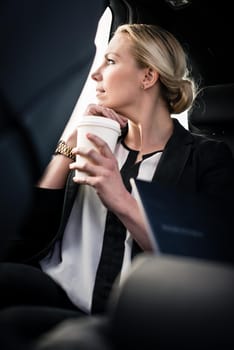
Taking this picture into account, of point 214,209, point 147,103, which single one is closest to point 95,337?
point 214,209

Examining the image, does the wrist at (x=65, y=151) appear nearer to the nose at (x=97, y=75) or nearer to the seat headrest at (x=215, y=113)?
the nose at (x=97, y=75)

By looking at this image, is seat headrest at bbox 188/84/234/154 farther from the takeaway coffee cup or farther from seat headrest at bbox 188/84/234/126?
the takeaway coffee cup

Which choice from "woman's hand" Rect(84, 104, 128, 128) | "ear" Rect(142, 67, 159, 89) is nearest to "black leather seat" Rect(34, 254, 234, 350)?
"woman's hand" Rect(84, 104, 128, 128)

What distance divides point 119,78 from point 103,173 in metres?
0.43

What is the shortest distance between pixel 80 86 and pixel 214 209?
0.36 metres

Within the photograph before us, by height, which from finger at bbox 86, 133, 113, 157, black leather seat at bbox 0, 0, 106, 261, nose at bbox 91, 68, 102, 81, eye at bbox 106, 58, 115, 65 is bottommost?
finger at bbox 86, 133, 113, 157

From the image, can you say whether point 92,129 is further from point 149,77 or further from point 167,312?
point 167,312

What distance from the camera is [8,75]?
36.5 inches

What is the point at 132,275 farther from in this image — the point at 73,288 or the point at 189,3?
the point at 189,3

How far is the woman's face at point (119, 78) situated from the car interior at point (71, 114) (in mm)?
216

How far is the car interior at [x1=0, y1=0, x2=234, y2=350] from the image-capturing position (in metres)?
0.62

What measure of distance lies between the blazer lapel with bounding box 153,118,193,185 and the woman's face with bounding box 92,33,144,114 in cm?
17

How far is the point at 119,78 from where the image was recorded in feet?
5.23

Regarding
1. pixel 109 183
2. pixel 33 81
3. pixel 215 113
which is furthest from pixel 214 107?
pixel 33 81
